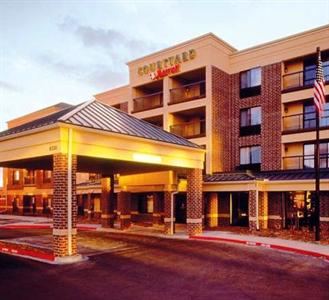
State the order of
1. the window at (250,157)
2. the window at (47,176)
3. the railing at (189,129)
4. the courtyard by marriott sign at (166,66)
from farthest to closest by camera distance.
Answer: the window at (47,176) → the railing at (189,129) → the courtyard by marriott sign at (166,66) → the window at (250,157)

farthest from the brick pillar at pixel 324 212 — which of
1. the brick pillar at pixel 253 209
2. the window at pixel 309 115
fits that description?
the window at pixel 309 115

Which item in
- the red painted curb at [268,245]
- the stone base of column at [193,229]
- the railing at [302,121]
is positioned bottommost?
the red painted curb at [268,245]

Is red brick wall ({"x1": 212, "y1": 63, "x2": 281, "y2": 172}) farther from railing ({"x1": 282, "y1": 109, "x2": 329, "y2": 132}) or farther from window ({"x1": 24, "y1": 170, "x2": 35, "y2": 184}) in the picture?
window ({"x1": 24, "y1": 170, "x2": 35, "y2": 184})

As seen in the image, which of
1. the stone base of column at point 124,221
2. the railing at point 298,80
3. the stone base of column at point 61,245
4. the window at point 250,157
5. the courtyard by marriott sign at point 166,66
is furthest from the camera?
the courtyard by marriott sign at point 166,66

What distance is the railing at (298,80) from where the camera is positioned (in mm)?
29661

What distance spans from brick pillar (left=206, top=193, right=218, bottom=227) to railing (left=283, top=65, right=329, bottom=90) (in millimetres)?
10281

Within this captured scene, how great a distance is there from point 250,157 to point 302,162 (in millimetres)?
4325

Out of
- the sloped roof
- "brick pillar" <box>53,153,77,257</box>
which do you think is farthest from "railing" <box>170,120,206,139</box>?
"brick pillar" <box>53,153,77,257</box>

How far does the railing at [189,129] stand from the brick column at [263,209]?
9.01m

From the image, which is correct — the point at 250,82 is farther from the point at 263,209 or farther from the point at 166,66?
the point at 263,209

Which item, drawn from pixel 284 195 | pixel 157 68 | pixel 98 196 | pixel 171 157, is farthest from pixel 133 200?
pixel 171 157

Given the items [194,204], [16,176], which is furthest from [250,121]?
[16,176]

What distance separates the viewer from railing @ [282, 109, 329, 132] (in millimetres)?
28797

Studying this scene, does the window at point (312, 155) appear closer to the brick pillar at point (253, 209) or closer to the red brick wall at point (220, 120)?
the brick pillar at point (253, 209)
